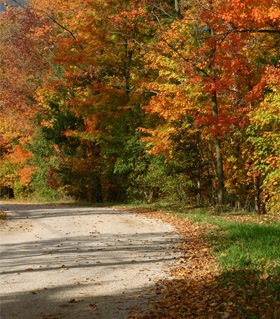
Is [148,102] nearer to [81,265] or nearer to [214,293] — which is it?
[81,265]

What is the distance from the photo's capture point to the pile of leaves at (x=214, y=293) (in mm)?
5605

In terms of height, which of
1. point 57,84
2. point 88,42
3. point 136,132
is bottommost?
point 136,132

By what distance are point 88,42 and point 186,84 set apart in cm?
935

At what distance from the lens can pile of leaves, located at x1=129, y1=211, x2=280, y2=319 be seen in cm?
561

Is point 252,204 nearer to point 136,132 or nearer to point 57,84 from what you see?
point 136,132

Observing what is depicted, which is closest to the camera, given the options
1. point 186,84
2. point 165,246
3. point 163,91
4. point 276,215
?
point 165,246

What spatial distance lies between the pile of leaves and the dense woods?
6268mm

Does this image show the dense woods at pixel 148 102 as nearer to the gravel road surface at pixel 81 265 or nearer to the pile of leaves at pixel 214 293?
the gravel road surface at pixel 81 265

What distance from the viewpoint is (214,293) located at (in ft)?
21.1

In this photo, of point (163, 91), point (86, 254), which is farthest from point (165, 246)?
point (163, 91)

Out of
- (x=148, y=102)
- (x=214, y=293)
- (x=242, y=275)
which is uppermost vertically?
(x=148, y=102)

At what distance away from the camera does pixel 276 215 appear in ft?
48.1

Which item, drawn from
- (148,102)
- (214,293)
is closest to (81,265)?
(214,293)

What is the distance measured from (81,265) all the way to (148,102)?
15.8 meters
